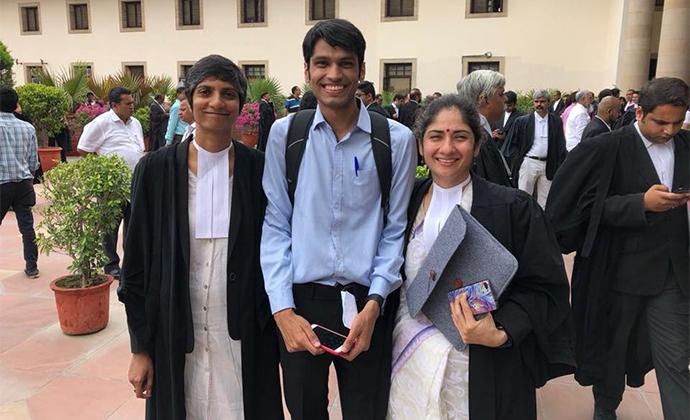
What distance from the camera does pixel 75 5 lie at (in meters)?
26.6

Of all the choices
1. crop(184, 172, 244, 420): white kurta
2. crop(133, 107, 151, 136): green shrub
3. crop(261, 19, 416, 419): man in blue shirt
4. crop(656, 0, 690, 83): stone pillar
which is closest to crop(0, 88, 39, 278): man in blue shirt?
crop(184, 172, 244, 420): white kurta

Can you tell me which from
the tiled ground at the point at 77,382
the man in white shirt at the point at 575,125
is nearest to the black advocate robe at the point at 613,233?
the tiled ground at the point at 77,382

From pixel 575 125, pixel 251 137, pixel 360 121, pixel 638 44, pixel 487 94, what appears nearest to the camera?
pixel 360 121

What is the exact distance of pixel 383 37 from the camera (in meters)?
22.5

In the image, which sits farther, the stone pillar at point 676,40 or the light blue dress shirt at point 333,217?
the stone pillar at point 676,40

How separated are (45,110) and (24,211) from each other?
5996 mm

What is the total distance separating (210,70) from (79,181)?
2674 millimetres

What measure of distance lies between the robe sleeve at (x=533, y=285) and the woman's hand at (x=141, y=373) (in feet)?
4.28

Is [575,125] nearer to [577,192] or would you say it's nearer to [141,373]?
[577,192]

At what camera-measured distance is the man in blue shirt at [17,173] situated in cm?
534

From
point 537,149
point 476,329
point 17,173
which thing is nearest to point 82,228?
point 17,173

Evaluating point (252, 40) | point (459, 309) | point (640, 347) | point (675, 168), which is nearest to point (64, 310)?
point (459, 309)

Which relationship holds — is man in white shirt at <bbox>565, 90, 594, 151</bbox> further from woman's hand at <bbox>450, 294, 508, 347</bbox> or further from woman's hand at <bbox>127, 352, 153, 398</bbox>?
woman's hand at <bbox>127, 352, 153, 398</bbox>

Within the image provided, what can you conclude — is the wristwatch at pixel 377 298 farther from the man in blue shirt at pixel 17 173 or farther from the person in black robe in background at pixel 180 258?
the man in blue shirt at pixel 17 173
